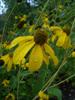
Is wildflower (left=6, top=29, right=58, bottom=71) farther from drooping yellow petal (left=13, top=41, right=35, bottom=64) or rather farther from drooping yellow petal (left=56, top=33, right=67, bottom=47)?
drooping yellow petal (left=56, top=33, right=67, bottom=47)

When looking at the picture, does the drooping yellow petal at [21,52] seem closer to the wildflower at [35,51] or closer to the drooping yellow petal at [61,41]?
the wildflower at [35,51]

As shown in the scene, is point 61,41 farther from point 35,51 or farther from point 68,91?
point 68,91

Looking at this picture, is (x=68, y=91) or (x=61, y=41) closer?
(x=61, y=41)

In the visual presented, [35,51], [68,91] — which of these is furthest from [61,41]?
[68,91]

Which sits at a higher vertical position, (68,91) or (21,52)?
(21,52)

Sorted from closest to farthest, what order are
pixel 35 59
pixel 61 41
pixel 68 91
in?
pixel 35 59 → pixel 61 41 → pixel 68 91

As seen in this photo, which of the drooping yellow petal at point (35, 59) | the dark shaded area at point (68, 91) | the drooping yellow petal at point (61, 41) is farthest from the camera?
the dark shaded area at point (68, 91)

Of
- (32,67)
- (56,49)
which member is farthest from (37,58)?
(56,49)

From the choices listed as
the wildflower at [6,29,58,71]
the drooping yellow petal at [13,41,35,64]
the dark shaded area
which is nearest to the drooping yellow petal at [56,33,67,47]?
the wildflower at [6,29,58,71]

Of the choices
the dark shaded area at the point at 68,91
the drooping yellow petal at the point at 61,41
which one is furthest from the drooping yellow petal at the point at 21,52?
the dark shaded area at the point at 68,91
